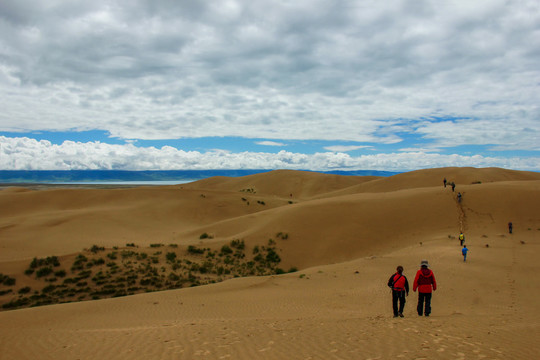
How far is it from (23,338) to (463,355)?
8.81 m

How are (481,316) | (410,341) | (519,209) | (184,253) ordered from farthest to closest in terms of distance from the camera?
1. (519,209)
2. (184,253)
3. (481,316)
4. (410,341)

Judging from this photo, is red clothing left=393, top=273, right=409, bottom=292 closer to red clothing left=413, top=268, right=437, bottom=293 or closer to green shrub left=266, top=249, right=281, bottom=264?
red clothing left=413, top=268, right=437, bottom=293

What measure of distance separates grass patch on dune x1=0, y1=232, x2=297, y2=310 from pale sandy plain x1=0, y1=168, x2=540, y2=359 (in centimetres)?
137

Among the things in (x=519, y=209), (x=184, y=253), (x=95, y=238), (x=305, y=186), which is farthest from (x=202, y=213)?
(x=305, y=186)

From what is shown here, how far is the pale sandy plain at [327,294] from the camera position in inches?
244

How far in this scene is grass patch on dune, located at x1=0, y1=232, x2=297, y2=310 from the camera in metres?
13.8

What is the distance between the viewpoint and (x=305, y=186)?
82375mm

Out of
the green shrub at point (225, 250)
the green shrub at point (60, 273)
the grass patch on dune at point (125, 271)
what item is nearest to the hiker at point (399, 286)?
the grass patch on dune at point (125, 271)

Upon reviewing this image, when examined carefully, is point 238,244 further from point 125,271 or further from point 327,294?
point 327,294

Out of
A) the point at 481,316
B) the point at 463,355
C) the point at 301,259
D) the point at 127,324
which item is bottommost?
the point at 301,259

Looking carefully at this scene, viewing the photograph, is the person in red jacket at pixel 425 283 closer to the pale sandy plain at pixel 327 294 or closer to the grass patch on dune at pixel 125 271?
the pale sandy plain at pixel 327 294

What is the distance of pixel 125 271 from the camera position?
16.4 meters

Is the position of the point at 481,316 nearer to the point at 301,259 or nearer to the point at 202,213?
the point at 301,259

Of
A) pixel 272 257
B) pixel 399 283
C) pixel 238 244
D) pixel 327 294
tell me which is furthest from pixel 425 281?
pixel 238 244
